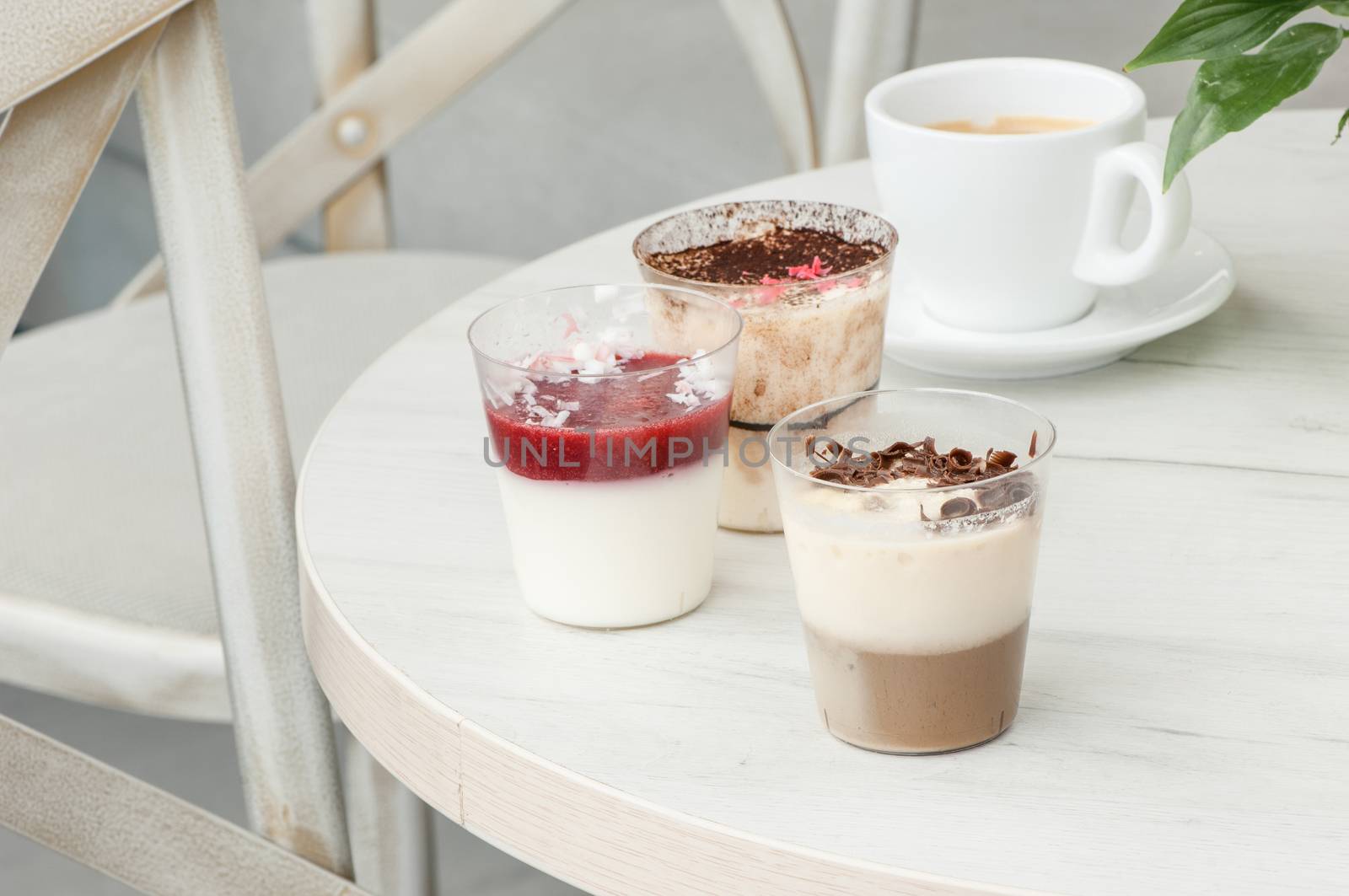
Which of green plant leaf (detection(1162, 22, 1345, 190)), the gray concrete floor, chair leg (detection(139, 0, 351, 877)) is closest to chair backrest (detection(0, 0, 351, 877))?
chair leg (detection(139, 0, 351, 877))

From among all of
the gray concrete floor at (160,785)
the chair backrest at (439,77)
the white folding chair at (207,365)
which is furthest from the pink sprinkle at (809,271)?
the gray concrete floor at (160,785)

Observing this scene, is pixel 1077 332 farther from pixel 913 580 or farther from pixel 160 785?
pixel 160 785

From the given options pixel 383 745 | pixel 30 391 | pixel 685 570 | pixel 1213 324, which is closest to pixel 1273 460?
pixel 1213 324

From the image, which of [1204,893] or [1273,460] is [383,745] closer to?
[1204,893]

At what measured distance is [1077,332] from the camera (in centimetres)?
67

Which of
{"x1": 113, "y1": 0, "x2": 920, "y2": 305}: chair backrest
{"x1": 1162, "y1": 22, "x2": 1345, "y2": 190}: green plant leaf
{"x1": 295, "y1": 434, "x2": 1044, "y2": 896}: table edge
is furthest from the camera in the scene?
{"x1": 113, "y1": 0, "x2": 920, "y2": 305}: chair backrest

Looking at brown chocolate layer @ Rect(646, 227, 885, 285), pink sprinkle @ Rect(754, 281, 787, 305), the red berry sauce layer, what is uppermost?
pink sprinkle @ Rect(754, 281, 787, 305)

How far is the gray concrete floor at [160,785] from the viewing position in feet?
4.66

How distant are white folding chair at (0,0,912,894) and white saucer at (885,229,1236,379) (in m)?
0.28

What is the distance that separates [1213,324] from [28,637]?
65 cm

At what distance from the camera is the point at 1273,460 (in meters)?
0.58

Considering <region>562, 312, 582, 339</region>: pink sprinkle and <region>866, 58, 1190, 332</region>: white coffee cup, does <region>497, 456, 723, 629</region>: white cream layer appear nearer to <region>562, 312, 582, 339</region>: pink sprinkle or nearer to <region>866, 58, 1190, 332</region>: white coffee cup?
<region>562, 312, 582, 339</region>: pink sprinkle

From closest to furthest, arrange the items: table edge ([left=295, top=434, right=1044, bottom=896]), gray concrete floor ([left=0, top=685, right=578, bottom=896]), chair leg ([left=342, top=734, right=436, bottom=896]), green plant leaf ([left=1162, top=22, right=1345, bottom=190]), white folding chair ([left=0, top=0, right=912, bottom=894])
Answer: table edge ([left=295, top=434, right=1044, bottom=896]), green plant leaf ([left=1162, top=22, right=1345, bottom=190]), white folding chair ([left=0, top=0, right=912, bottom=894]), chair leg ([left=342, top=734, right=436, bottom=896]), gray concrete floor ([left=0, top=685, right=578, bottom=896])

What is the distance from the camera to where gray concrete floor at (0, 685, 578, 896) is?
1422 millimetres
